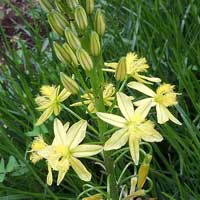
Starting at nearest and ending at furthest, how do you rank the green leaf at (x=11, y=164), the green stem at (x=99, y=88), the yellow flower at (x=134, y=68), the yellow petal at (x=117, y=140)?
the yellow petal at (x=117, y=140) → the green stem at (x=99, y=88) → the yellow flower at (x=134, y=68) → the green leaf at (x=11, y=164)

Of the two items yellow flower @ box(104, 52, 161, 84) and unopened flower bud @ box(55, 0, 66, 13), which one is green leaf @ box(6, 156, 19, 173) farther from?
unopened flower bud @ box(55, 0, 66, 13)

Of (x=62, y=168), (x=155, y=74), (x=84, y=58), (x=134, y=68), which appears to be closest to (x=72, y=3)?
(x=84, y=58)

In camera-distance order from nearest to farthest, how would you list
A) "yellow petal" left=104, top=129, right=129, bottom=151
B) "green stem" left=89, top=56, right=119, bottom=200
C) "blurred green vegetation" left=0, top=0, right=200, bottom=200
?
"yellow petal" left=104, top=129, right=129, bottom=151
"green stem" left=89, top=56, right=119, bottom=200
"blurred green vegetation" left=0, top=0, right=200, bottom=200

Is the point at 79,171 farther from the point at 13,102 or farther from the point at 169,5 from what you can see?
the point at 169,5

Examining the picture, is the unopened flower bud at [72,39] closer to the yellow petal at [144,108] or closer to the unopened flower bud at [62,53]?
the unopened flower bud at [62,53]

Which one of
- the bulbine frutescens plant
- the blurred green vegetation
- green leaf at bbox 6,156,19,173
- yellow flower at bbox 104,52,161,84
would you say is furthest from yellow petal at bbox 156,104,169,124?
green leaf at bbox 6,156,19,173

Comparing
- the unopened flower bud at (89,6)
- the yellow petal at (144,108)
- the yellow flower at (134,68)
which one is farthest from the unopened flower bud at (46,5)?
the yellow petal at (144,108)
